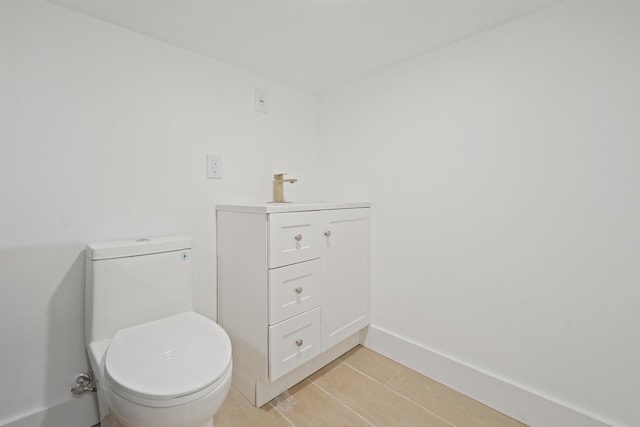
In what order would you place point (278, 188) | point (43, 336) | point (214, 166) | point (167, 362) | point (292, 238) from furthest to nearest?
point (278, 188) → point (214, 166) → point (292, 238) → point (43, 336) → point (167, 362)

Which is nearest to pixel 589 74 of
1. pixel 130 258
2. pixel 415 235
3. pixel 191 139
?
pixel 415 235

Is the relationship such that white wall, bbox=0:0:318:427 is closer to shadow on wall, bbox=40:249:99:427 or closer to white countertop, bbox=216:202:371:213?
shadow on wall, bbox=40:249:99:427

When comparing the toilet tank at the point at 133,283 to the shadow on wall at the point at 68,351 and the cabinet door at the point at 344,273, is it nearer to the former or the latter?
the shadow on wall at the point at 68,351

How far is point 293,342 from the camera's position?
53.8 inches

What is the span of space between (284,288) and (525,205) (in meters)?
1.18

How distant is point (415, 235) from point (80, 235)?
5.47 ft

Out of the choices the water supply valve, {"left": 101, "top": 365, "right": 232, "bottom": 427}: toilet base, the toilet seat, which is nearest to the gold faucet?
the toilet seat

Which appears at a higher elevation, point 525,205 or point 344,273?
point 525,205

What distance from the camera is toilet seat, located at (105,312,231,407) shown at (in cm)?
78

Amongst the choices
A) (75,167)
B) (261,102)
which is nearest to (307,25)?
(261,102)

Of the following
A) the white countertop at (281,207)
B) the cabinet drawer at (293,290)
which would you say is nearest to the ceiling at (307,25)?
the white countertop at (281,207)

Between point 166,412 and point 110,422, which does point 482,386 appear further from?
point 110,422

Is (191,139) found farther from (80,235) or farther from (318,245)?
(318,245)

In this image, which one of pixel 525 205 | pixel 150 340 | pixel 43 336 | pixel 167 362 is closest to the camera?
pixel 167 362
